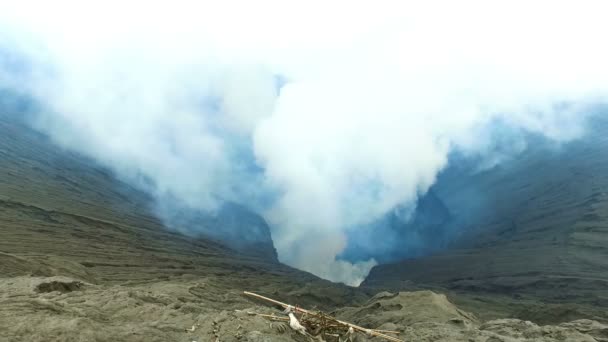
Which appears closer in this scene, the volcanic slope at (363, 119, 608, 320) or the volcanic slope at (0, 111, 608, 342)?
the volcanic slope at (0, 111, 608, 342)

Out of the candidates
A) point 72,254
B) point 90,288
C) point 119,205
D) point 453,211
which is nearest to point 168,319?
point 90,288

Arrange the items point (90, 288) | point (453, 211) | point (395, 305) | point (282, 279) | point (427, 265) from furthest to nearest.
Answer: point (453, 211), point (427, 265), point (282, 279), point (395, 305), point (90, 288)

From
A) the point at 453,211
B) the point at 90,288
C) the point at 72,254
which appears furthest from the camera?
the point at 453,211

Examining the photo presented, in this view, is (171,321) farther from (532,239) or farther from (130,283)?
(532,239)

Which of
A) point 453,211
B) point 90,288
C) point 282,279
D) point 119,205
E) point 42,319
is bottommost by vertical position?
point 42,319

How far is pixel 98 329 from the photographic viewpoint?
1032 centimetres

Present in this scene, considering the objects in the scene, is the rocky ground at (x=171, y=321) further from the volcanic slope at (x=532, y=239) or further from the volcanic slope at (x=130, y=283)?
the volcanic slope at (x=532, y=239)

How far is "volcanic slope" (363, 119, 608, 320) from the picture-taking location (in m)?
45.3

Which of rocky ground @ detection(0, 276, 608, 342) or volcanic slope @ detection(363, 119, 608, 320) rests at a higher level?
volcanic slope @ detection(363, 119, 608, 320)

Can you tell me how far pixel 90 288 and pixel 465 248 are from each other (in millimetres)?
58871

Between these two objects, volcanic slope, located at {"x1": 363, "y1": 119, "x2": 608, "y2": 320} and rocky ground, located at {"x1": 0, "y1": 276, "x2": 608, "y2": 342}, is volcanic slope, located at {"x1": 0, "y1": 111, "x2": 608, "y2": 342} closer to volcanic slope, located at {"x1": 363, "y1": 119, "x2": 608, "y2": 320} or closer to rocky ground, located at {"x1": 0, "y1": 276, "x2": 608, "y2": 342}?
rocky ground, located at {"x1": 0, "y1": 276, "x2": 608, "y2": 342}

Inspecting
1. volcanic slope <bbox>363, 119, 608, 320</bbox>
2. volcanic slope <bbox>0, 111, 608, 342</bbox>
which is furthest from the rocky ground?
volcanic slope <bbox>363, 119, 608, 320</bbox>

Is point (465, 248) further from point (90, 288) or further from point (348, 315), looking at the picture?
point (90, 288)

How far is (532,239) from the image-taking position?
58.0 metres
